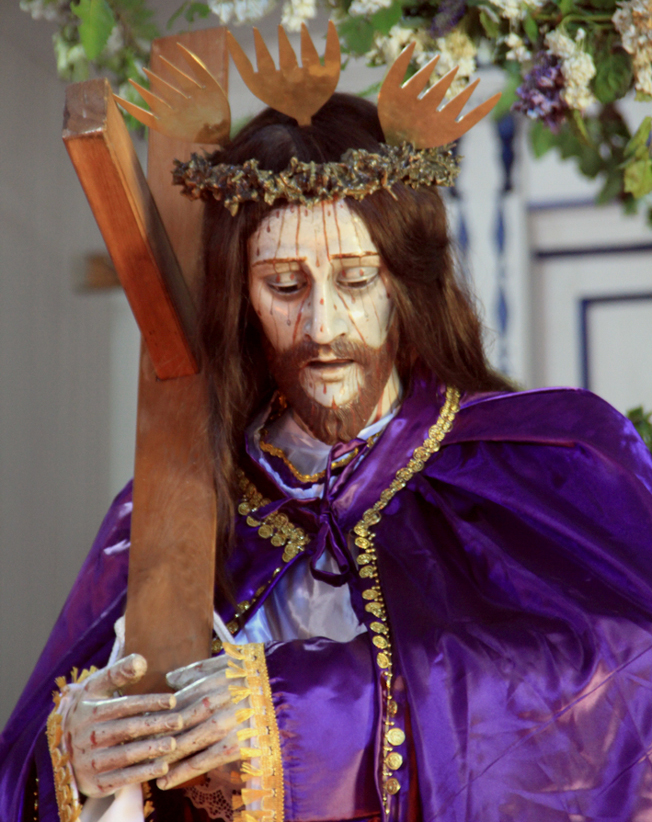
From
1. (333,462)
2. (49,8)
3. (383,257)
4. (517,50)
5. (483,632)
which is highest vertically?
(49,8)

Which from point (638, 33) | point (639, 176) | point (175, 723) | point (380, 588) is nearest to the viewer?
point (175, 723)

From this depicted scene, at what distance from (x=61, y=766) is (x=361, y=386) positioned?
492 mm

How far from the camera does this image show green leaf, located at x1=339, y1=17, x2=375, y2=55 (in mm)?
1454

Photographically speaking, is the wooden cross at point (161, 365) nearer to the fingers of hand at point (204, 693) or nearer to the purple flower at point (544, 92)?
the fingers of hand at point (204, 693)

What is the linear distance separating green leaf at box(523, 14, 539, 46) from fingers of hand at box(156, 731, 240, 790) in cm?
99

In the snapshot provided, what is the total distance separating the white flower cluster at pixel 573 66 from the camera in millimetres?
1430

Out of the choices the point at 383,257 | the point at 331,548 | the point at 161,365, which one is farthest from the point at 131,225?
the point at 331,548

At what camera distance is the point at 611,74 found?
4.87 ft

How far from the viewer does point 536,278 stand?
2.78m

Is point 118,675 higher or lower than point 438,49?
lower

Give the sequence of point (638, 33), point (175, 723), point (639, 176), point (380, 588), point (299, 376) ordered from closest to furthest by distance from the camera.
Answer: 1. point (175, 723)
2. point (380, 588)
3. point (299, 376)
4. point (638, 33)
5. point (639, 176)

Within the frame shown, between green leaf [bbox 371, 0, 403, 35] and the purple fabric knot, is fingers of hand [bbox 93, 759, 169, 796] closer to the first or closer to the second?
the purple fabric knot

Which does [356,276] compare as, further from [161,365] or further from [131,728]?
[131,728]

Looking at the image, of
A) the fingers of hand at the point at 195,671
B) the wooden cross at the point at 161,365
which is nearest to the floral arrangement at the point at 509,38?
the wooden cross at the point at 161,365
